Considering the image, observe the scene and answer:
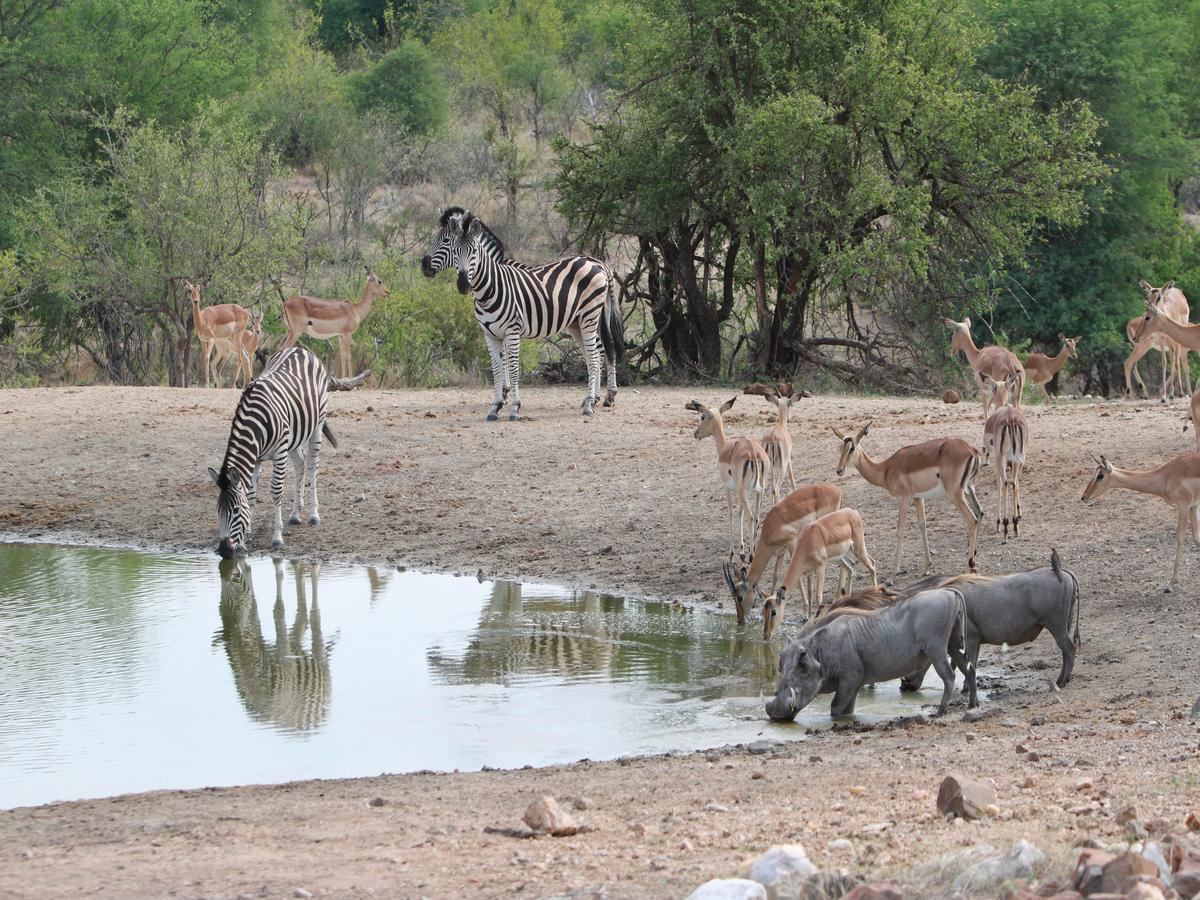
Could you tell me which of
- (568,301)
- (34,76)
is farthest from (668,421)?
(34,76)

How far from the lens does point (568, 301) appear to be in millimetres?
19969

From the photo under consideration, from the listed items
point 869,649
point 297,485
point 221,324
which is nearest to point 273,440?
point 297,485

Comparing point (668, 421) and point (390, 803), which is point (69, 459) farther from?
point (390, 803)

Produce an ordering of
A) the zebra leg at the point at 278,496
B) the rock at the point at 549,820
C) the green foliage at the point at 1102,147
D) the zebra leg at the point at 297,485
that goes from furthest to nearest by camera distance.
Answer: the green foliage at the point at 1102,147, the zebra leg at the point at 297,485, the zebra leg at the point at 278,496, the rock at the point at 549,820

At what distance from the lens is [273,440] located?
47.3ft

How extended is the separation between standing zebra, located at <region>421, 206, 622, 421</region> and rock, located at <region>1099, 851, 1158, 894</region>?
14.4m

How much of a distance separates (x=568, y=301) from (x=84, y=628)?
9752mm

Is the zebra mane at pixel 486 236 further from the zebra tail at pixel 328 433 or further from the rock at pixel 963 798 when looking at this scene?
the rock at pixel 963 798

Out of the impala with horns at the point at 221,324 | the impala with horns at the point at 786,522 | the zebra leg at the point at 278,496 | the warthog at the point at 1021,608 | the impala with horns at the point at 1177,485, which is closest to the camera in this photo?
the warthog at the point at 1021,608

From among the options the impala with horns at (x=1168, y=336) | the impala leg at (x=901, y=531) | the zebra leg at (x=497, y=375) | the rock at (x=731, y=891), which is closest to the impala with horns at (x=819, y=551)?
the impala leg at (x=901, y=531)

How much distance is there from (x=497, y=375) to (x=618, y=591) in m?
7.20

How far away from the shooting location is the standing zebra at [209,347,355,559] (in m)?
14.1

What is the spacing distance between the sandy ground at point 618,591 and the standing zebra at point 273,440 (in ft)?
1.55

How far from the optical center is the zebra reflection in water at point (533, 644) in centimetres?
1005
